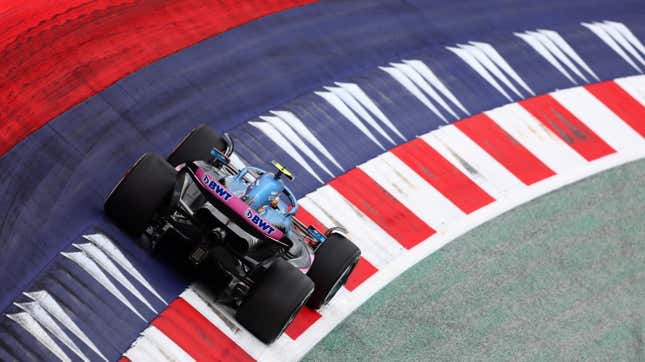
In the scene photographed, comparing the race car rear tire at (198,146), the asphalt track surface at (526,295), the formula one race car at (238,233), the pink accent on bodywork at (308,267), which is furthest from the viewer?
the asphalt track surface at (526,295)

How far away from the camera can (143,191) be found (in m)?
11.5

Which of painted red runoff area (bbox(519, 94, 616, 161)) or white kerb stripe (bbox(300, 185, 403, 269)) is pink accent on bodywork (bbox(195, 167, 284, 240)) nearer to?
white kerb stripe (bbox(300, 185, 403, 269))

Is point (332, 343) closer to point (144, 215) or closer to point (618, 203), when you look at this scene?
point (144, 215)

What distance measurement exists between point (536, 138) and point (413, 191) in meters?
2.78

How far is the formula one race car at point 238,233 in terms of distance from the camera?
11109 millimetres

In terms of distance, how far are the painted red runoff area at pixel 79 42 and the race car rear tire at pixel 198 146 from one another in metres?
1.94

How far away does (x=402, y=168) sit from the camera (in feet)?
48.9

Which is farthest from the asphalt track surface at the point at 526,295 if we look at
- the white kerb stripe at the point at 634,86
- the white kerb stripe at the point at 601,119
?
the white kerb stripe at the point at 634,86

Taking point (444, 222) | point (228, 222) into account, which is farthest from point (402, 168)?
point (228, 222)

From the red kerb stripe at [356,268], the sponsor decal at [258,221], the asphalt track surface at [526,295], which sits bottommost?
the asphalt track surface at [526,295]

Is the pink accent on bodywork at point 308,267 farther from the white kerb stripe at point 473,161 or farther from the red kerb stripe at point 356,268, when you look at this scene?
the white kerb stripe at point 473,161

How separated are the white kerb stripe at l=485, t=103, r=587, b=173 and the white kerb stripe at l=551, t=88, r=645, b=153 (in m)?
0.80

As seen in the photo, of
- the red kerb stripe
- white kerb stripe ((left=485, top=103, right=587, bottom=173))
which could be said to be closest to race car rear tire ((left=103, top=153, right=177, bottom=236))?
the red kerb stripe

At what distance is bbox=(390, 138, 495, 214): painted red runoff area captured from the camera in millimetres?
14805
